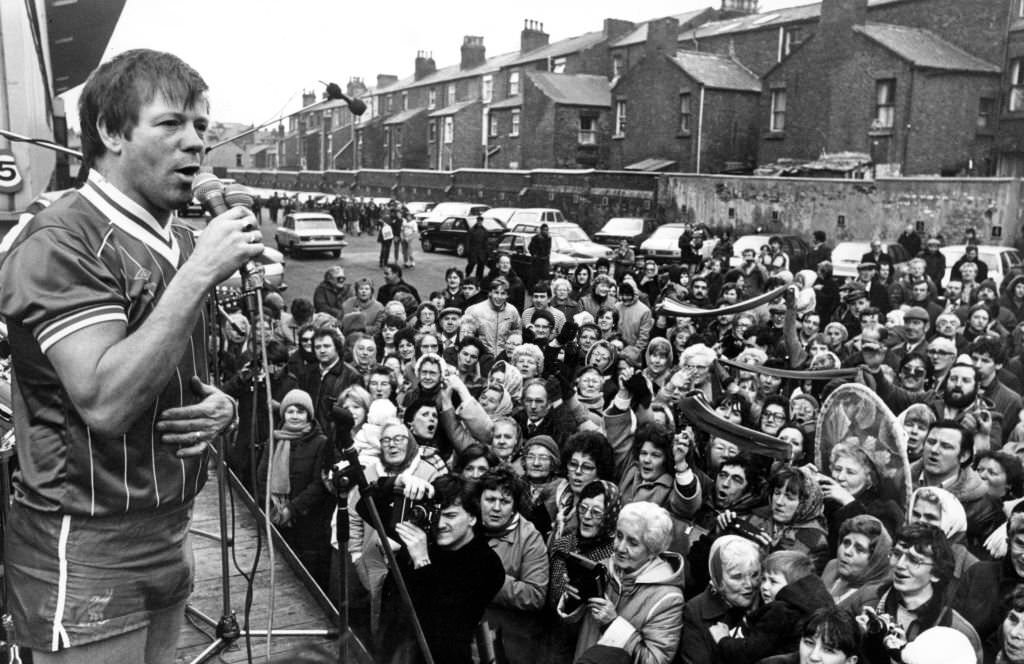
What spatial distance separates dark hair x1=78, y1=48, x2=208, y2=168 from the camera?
5.58 feet

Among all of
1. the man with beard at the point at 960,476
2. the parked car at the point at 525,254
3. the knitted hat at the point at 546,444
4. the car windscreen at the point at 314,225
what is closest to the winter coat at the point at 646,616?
the knitted hat at the point at 546,444

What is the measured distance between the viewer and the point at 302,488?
5.64 meters

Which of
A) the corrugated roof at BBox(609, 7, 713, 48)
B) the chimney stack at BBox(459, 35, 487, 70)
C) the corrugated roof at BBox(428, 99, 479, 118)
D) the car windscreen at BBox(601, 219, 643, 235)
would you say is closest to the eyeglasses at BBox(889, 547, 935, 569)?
the car windscreen at BBox(601, 219, 643, 235)

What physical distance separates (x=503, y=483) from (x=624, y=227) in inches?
970

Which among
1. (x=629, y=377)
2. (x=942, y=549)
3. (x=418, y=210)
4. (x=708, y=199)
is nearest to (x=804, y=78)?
(x=708, y=199)

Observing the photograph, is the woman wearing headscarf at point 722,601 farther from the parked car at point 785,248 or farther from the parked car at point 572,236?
the parked car at point 572,236

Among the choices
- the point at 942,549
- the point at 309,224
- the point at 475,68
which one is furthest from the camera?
the point at 475,68

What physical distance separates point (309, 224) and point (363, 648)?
2535 centimetres

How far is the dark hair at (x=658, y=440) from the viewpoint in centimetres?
495

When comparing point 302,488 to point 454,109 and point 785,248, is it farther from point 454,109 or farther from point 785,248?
point 454,109

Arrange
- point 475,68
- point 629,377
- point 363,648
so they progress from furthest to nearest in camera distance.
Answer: point 475,68, point 629,377, point 363,648

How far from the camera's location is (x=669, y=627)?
366 cm

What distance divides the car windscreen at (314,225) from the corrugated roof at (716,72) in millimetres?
17060

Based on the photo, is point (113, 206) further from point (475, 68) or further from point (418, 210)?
point (475, 68)
